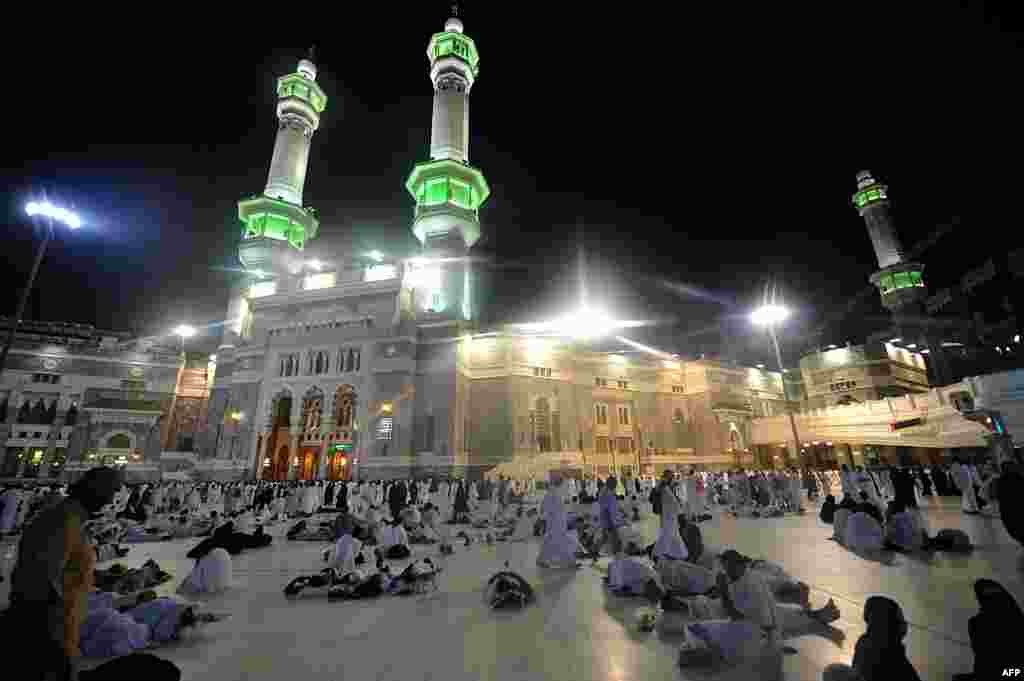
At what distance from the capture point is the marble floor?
312cm

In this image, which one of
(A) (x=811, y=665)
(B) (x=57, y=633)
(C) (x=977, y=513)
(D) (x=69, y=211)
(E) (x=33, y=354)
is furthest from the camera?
(E) (x=33, y=354)

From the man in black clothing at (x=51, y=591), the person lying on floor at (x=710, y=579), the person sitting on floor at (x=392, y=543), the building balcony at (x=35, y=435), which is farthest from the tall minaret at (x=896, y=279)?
the building balcony at (x=35, y=435)

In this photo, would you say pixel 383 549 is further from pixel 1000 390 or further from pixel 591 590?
pixel 1000 390

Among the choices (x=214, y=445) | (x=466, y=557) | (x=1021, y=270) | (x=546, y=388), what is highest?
(x=1021, y=270)

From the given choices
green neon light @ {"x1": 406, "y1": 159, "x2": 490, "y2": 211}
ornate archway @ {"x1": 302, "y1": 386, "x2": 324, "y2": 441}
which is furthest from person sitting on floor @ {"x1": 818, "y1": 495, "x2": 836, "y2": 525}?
green neon light @ {"x1": 406, "y1": 159, "x2": 490, "y2": 211}

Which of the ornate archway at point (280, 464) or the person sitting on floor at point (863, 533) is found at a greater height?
the ornate archway at point (280, 464)

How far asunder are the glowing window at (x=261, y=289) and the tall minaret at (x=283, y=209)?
0.28 feet

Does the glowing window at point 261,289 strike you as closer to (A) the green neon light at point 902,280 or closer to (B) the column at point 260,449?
(B) the column at point 260,449

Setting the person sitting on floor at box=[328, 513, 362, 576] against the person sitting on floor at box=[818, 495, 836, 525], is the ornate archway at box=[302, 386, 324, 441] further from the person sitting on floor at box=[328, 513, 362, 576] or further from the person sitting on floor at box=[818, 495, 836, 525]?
the person sitting on floor at box=[818, 495, 836, 525]

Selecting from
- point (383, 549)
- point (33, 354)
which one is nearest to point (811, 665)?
point (383, 549)

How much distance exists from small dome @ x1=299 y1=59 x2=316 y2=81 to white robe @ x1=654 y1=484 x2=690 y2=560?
57.9 meters

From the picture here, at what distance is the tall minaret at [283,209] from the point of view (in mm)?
38875

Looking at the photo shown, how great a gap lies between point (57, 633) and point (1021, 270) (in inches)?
1563

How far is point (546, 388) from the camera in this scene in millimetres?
33500
